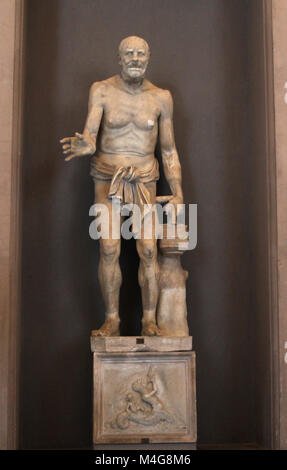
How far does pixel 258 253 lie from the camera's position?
581 cm

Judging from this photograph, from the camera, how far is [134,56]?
5297mm

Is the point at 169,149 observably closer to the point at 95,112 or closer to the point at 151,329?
the point at 95,112

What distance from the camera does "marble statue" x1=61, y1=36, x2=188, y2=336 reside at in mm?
5301

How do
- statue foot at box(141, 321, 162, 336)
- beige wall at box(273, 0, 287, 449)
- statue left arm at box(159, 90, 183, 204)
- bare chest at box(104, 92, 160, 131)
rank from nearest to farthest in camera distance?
statue foot at box(141, 321, 162, 336), beige wall at box(273, 0, 287, 449), bare chest at box(104, 92, 160, 131), statue left arm at box(159, 90, 183, 204)

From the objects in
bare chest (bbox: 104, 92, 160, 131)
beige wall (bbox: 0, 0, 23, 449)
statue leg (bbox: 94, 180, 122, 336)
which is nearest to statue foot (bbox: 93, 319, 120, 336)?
statue leg (bbox: 94, 180, 122, 336)

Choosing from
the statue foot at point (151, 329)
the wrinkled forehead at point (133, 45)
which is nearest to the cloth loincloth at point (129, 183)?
the statue foot at point (151, 329)

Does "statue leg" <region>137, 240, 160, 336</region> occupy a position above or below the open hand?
below

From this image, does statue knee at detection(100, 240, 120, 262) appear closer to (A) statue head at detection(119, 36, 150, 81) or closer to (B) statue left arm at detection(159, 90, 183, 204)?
(B) statue left arm at detection(159, 90, 183, 204)

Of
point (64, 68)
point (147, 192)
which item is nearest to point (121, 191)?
point (147, 192)

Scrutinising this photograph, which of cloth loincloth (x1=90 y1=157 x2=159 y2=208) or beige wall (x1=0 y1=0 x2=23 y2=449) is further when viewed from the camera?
cloth loincloth (x1=90 y1=157 x2=159 y2=208)

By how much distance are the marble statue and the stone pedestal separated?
0.18 m

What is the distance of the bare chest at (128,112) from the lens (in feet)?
17.6

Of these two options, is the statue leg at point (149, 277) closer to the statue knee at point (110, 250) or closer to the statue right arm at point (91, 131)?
the statue knee at point (110, 250)

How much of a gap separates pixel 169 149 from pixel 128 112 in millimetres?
464
